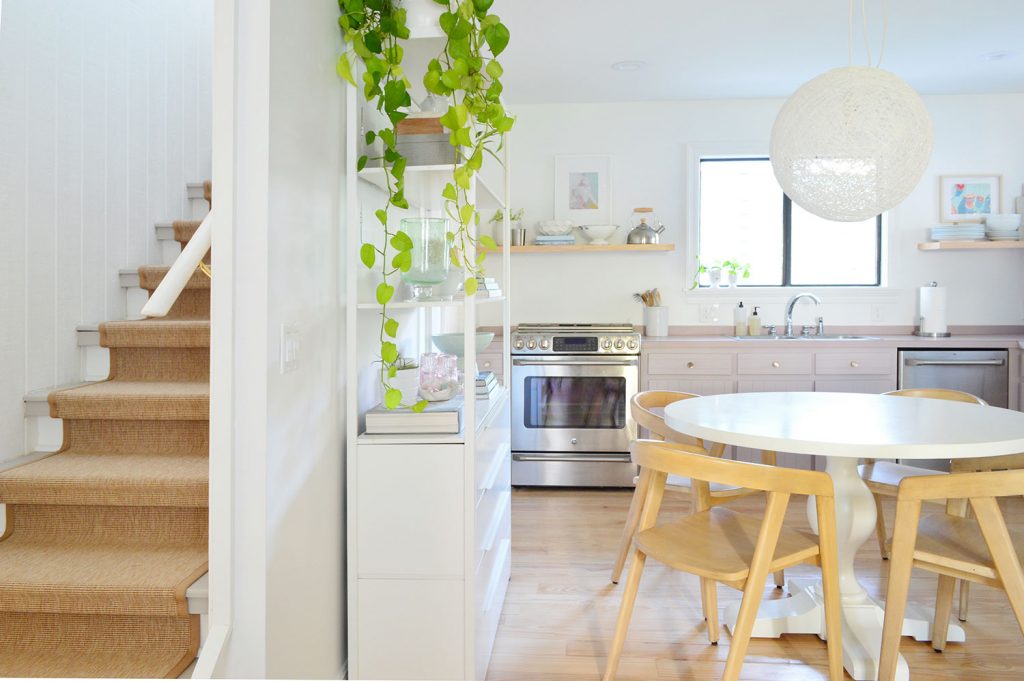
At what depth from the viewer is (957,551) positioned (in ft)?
6.86

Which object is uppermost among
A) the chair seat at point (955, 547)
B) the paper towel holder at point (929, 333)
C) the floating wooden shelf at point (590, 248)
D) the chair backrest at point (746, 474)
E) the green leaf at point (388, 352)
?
the floating wooden shelf at point (590, 248)

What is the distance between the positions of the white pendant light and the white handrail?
2.01 m

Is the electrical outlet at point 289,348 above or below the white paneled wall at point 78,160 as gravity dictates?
below

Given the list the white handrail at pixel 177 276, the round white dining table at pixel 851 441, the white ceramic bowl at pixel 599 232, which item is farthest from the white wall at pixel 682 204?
the white handrail at pixel 177 276

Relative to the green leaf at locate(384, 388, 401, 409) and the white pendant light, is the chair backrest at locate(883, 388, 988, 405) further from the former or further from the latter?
the green leaf at locate(384, 388, 401, 409)

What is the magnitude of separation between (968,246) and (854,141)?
274cm

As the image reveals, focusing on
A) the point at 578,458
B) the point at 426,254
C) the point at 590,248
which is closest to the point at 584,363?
the point at 578,458

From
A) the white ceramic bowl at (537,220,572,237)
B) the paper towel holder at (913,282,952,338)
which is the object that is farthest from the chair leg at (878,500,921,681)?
the white ceramic bowl at (537,220,572,237)

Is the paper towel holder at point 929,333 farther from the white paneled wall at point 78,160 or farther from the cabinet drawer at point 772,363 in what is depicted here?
the white paneled wall at point 78,160

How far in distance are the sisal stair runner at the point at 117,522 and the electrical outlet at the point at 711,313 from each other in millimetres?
3441

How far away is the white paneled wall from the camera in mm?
2463

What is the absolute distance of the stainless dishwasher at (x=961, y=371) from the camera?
441 cm

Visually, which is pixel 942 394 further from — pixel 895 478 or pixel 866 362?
pixel 866 362

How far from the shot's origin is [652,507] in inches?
87.0
